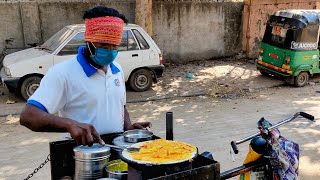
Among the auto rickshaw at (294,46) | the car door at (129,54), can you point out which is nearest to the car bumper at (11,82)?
the car door at (129,54)

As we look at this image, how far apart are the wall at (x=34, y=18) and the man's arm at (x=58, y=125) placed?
929 cm

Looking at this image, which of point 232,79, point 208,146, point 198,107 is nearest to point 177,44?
point 232,79

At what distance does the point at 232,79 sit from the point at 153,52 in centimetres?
291

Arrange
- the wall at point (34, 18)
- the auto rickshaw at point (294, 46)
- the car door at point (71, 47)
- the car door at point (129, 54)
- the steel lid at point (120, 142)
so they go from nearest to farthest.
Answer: the steel lid at point (120, 142), the car door at point (71, 47), the car door at point (129, 54), the auto rickshaw at point (294, 46), the wall at point (34, 18)

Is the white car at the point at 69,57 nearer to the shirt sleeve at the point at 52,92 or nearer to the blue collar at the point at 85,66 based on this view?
the blue collar at the point at 85,66

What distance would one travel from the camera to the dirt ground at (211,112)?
5.60 meters

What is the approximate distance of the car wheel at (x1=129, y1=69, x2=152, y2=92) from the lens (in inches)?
372

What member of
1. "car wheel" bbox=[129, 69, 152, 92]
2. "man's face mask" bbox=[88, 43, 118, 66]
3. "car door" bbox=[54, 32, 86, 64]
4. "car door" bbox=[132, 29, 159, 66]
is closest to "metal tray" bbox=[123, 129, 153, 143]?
"man's face mask" bbox=[88, 43, 118, 66]

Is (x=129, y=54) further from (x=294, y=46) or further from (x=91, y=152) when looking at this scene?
(x=91, y=152)

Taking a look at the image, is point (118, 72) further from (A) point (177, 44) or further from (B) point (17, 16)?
(A) point (177, 44)

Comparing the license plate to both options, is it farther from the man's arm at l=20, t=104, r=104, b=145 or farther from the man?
the man's arm at l=20, t=104, r=104, b=145

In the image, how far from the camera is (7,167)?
5.24 m

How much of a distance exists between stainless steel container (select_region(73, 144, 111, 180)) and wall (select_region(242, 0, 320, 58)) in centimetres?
1221

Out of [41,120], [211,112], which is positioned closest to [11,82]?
[211,112]
